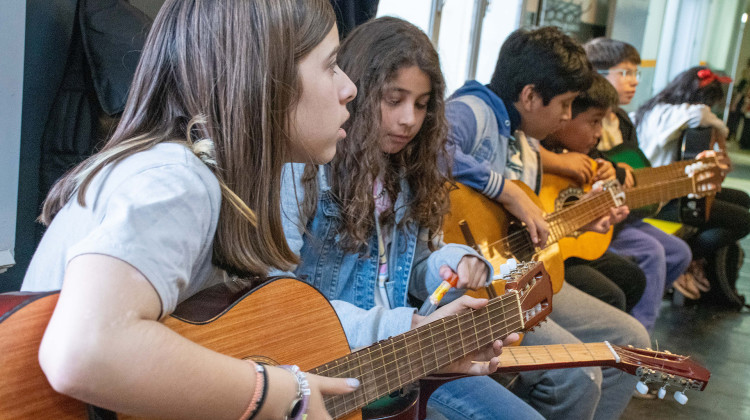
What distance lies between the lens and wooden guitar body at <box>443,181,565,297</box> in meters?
1.92

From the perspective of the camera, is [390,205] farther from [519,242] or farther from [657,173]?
[657,173]

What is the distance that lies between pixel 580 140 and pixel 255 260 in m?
2.12

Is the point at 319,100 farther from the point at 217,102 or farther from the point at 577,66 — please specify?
the point at 577,66

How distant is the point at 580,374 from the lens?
1905 mm

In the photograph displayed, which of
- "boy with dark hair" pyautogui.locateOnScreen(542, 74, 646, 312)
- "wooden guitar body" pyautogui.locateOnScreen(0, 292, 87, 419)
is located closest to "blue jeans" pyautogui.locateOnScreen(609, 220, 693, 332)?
"boy with dark hair" pyautogui.locateOnScreen(542, 74, 646, 312)

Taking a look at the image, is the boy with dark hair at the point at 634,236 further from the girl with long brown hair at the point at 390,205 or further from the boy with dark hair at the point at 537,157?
the girl with long brown hair at the point at 390,205

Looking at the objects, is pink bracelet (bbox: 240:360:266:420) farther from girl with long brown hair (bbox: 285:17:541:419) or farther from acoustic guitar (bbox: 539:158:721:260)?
acoustic guitar (bbox: 539:158:721:260)

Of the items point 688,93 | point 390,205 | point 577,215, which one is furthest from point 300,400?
point 688,93

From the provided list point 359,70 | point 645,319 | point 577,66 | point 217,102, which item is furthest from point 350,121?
point 645,319

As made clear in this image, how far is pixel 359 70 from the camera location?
158 cm

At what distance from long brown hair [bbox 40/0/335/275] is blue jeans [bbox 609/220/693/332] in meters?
2.44

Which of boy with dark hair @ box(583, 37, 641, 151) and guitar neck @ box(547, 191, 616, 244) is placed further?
boy with dark hair @ box(583, 37, 641, 151)

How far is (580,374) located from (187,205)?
147cm

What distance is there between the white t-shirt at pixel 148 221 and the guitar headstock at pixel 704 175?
3.02 m
